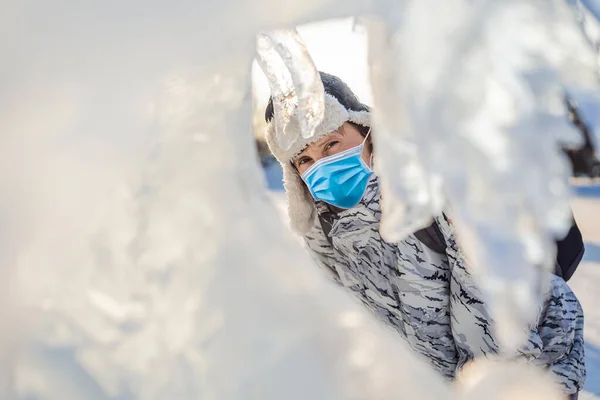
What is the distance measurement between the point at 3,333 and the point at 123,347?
0.13 m

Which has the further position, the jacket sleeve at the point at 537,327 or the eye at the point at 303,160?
the eye at the point at 303,160

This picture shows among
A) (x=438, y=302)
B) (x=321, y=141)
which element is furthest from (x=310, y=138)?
(x=438, y=302)

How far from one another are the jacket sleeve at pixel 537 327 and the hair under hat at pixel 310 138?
250mm

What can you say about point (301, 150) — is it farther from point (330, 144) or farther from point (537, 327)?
point (537, 327)

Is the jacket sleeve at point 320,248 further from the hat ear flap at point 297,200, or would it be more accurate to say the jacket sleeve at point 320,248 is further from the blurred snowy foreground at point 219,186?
the blurred snowy foreground at point 219,186

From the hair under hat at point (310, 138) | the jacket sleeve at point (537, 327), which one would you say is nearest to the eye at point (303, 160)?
the hair under hat at point (310, 138)

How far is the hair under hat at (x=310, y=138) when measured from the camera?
914 mm

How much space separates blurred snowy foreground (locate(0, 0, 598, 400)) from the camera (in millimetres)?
389

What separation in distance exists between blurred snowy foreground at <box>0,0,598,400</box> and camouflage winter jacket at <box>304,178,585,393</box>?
0.08 metres

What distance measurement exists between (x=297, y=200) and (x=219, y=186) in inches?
9.5

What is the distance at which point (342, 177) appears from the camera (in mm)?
953

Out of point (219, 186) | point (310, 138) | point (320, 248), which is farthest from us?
point (320, 248)

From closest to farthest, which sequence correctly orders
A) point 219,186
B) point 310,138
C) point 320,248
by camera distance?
point 219,186, point 310,138, point 320,248

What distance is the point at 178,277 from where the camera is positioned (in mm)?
731
